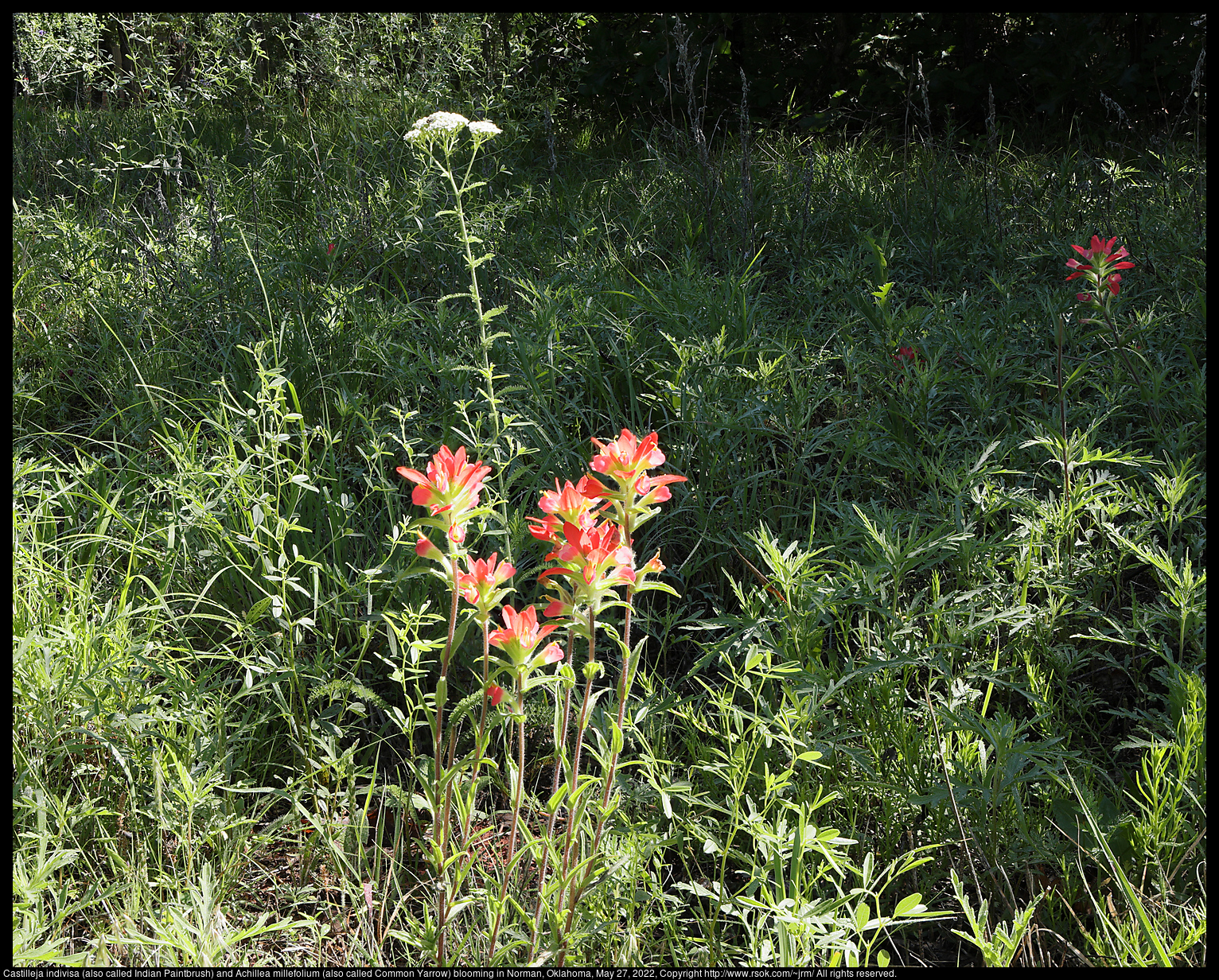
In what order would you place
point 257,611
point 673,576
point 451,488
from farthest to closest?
point 673,576 → point 257,611 → point 451,488

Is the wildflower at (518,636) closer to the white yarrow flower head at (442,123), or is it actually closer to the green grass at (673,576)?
the green grass at (673,576)

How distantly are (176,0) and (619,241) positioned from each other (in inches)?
69.2

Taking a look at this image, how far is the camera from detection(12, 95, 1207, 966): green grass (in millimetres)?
1324

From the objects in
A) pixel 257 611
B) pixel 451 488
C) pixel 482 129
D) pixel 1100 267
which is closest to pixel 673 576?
pixel 257 611

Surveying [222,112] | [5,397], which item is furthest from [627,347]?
[222,112]

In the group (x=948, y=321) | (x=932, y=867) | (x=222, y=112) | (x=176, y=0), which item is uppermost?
(x=176, y=0)

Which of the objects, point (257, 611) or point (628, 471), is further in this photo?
point (257, 611)

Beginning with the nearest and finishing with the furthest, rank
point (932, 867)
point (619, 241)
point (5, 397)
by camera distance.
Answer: point (932, 867), point (5, 397), point (619, 241)

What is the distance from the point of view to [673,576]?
205 centimetres

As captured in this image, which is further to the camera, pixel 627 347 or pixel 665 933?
pixel 627 347

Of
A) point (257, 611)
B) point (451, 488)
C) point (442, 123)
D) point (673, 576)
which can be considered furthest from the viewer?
point (442, 123)

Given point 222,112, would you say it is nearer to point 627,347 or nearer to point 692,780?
point 627,347

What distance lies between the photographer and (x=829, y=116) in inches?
202

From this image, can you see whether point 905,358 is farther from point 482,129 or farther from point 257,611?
point 257,611
